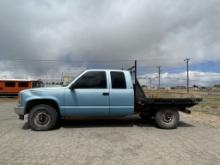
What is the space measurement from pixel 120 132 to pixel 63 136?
178cm

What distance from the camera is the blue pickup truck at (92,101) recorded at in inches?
337

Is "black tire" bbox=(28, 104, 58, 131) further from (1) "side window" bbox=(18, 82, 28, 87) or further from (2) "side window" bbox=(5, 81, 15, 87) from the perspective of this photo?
(2) "side window" bbox=(5, 81, 15, 87)

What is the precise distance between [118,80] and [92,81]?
0.88 m

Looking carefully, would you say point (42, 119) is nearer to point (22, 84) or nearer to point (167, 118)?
point (167, 118)

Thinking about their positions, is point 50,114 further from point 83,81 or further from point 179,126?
point 179,126

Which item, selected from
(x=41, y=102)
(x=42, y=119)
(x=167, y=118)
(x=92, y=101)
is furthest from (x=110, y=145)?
(x=167, y=118)

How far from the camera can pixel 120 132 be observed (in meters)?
8.24

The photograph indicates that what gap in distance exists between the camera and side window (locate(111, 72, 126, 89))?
8945mm

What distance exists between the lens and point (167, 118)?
927 cm

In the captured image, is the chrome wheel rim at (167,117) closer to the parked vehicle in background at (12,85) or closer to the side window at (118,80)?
the side window at (118,80)

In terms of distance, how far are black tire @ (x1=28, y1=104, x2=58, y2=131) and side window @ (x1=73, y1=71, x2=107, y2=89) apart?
3.75 ft

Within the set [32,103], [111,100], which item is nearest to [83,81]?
[111,100]

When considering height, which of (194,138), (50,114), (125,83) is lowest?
(194,138)

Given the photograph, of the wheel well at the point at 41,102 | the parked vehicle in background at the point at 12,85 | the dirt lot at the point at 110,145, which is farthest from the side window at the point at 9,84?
the wheel well at the point at 41,102
